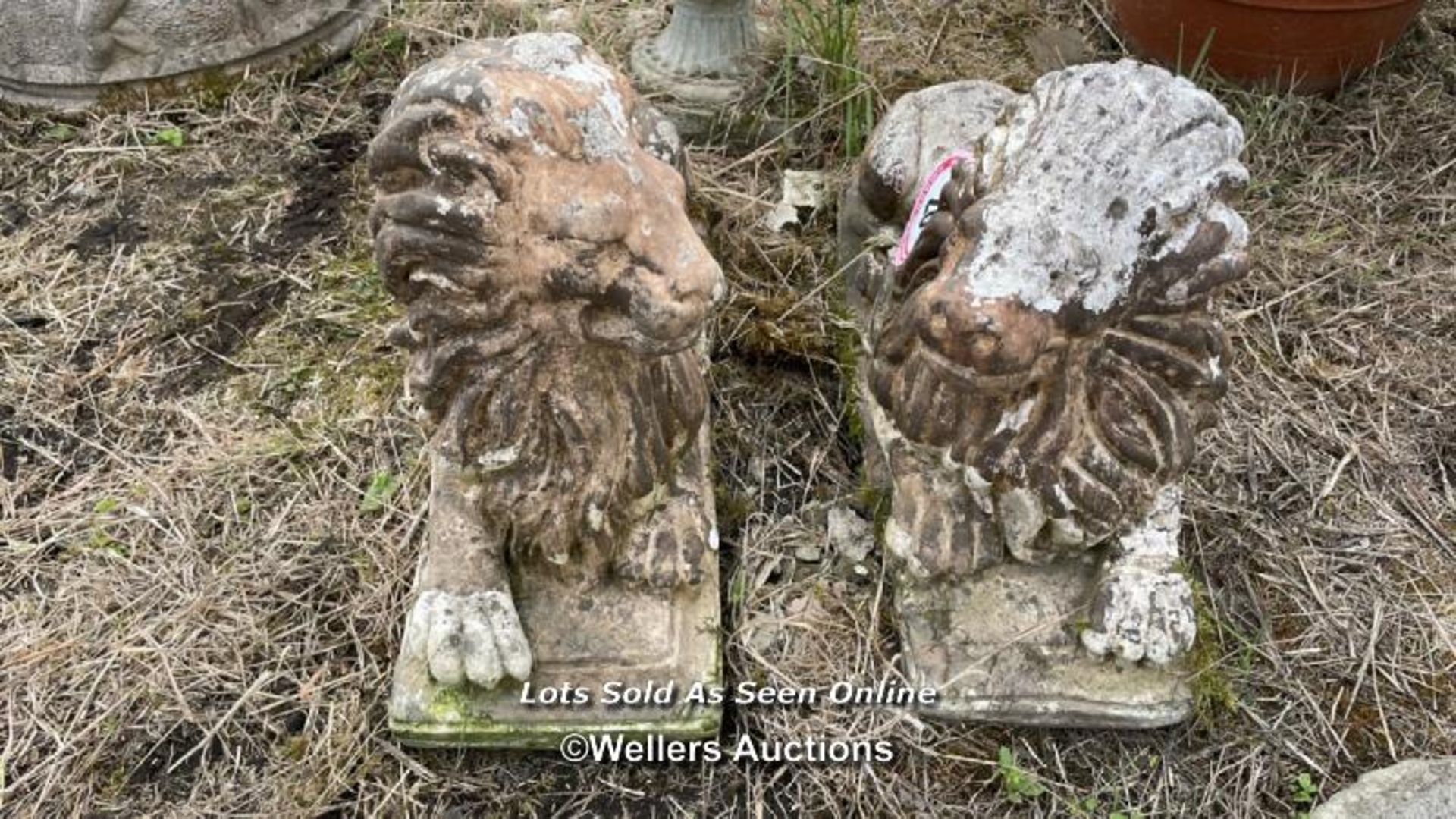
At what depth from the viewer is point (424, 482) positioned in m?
2.69

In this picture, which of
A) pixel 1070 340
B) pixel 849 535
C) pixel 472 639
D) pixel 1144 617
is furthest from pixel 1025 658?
pixel 472 639

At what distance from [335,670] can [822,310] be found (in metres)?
1.34

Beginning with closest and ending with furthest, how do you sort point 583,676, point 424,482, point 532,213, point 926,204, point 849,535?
point 532,213 < point 583,676 < point 926,204 < point 849,535 < point 424,482

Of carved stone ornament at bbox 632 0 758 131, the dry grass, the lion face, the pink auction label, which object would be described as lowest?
the dry grass

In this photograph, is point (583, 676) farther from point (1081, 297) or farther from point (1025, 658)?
point (1081, 297)

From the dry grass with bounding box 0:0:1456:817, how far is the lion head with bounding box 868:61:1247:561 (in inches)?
21.0

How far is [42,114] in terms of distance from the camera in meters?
3.60

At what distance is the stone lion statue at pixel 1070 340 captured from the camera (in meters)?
1.77

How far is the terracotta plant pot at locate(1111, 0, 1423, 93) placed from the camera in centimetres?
348

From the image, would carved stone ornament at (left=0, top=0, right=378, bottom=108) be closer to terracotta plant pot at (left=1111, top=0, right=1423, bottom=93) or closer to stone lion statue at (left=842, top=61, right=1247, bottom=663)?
stone lion statue at (left=842, top=61, right=1247, bottom=663)

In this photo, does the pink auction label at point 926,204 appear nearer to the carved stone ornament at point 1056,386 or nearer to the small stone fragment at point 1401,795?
the carved stone ornament at point 1056,386

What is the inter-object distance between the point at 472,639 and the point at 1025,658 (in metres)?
0.97

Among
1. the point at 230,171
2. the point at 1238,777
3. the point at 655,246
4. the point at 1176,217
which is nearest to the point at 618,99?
the point at 655,246

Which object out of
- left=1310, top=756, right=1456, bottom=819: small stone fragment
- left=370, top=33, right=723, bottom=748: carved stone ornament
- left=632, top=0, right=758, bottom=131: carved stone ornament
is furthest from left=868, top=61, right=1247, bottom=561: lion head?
left=632, top=0, right=758, bottom=131: carved stone ornament
